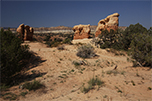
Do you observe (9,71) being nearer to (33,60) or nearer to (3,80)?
(3,80)

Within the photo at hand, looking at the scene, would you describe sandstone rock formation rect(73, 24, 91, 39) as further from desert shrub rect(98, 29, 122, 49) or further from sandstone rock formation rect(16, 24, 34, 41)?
sandstone rock formation rect(16, 24, 34, 41)

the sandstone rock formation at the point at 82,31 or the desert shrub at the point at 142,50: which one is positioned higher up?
the sandstone rock formation at the point at 82,31

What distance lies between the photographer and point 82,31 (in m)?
24.4

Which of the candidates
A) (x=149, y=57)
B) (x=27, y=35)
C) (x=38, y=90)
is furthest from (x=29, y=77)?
(x=27, y=35)

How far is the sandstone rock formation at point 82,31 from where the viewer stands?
2378 centimetres

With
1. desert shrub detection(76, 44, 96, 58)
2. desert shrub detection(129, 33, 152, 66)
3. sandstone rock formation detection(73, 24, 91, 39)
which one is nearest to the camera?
desert shrub detection(129, 33, 152, 66)

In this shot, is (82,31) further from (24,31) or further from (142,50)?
(142,50)

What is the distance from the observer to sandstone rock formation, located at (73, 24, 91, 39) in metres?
23.8

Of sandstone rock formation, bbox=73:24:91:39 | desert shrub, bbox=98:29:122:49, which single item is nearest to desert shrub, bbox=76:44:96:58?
desert shrub, bbox=98:29:122:49

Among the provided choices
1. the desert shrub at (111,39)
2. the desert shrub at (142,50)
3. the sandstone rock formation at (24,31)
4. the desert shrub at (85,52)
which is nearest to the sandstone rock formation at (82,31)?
the desert shrub at (111,39)

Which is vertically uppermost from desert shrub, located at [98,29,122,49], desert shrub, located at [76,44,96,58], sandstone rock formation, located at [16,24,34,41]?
sandstone rock formation, located at [16,24,34,41]

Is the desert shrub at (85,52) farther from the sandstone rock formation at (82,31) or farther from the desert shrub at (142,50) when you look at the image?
the sandstone rock formation at (82,31)

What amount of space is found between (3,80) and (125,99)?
5.57 metres

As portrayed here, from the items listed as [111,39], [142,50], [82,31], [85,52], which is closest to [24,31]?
[82,31]
